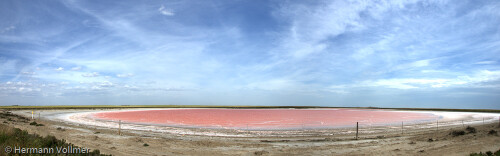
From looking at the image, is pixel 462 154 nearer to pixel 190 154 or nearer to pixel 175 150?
pixel 190 154

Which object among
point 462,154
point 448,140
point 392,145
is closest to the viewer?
point 462,154

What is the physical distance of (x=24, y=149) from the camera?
884 centimetres

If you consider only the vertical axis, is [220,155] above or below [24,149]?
below

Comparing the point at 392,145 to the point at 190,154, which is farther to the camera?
the point at 392,145

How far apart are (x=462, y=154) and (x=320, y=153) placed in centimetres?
775

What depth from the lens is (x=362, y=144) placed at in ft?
63.1

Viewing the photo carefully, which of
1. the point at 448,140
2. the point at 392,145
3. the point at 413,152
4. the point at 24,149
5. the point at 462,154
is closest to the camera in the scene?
the point at 24,149

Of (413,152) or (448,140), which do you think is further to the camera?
(448,140)

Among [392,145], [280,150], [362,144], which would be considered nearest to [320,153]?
[280,150]

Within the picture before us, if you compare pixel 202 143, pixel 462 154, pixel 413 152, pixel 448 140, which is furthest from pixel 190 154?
pixel 448 140

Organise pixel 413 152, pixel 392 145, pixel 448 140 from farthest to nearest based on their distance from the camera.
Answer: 1. pixel 448 140
2. pixel 392 145
3. pixel 413 152

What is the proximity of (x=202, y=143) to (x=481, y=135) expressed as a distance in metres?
21.2

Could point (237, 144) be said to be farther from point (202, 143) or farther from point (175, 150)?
point (175, 150)

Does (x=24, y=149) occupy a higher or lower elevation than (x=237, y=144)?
higher
